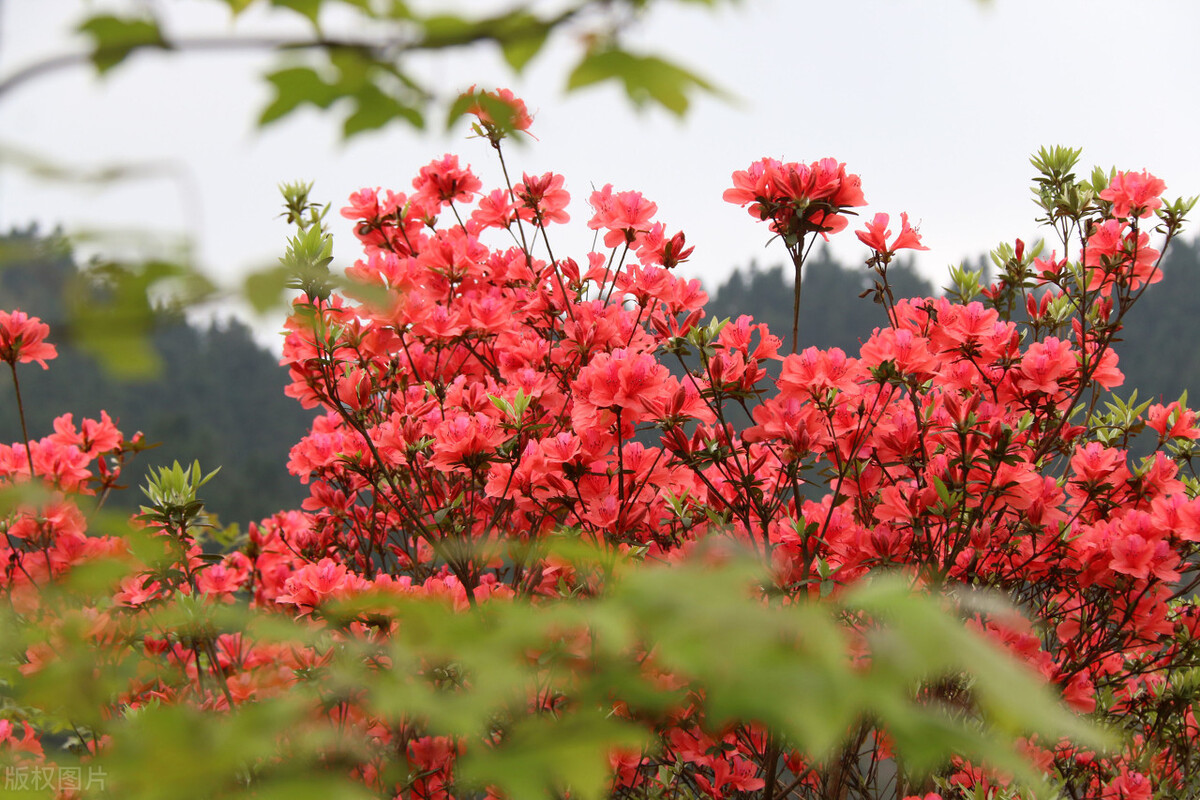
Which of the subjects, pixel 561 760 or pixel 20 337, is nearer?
pixel 561 760

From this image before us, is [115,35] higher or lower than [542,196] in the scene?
lower

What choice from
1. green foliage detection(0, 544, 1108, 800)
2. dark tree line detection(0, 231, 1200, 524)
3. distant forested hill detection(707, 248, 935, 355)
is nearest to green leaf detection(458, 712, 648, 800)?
green foliage detection(0, 544, 1108, 800)

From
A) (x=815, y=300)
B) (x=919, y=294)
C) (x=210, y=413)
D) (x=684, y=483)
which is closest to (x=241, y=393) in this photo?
(x=210, y=413)

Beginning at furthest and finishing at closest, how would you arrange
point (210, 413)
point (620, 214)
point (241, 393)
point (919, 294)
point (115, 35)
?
point (241, 393)
point (210, 413)
point (919, 294)
point (620, 214)
point (115, 35)

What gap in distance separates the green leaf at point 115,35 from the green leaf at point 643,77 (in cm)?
43

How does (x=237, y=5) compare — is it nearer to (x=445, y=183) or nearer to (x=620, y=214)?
(x=620, y=214)

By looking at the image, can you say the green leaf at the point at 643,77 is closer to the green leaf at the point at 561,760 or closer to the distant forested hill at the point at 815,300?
the green leaf at the point at 561,760

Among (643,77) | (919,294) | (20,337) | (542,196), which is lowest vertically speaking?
(643,77)

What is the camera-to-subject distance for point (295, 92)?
2.84ft

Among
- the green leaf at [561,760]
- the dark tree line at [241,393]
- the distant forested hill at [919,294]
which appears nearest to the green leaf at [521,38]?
the green leaf at [561,760]

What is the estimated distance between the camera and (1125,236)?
9.89ft

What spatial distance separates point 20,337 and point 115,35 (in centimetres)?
213

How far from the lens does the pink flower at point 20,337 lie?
2566 mm

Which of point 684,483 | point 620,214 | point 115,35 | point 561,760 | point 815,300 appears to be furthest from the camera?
point 815,300
